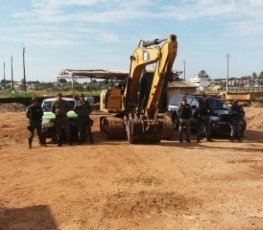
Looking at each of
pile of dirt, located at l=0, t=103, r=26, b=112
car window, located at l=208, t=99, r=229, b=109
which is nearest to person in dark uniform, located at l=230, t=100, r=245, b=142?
car window, located at l=208, t=99, r=229, b=109

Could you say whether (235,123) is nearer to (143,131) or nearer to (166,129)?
(166,129)

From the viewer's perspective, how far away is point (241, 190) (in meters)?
10.5

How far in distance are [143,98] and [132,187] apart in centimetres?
976

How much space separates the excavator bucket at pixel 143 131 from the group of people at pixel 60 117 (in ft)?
5.31

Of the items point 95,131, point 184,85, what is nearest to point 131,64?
point 95,131

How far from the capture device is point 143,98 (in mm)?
20375

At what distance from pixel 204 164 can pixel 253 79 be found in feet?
255

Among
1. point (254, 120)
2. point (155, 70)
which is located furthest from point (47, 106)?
point (254, 120)

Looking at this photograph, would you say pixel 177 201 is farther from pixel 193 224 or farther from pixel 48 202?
pixel 48 202

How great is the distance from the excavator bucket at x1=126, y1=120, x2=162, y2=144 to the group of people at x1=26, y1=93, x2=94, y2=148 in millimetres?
1619

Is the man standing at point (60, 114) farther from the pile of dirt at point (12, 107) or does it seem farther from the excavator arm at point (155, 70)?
the pile of dirt at point (12, 107)

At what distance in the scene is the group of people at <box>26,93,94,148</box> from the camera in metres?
18.2

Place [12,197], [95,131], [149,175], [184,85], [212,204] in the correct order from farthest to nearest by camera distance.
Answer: [184,85]
[95,131]
[149,175]
[12,197]
[212,204]

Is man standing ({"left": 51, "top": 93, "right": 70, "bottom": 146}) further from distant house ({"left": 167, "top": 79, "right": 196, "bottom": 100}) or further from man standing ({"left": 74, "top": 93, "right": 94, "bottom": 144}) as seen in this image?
distant house ({"left": 167, "top": 79, "right": 196, "bottom": 100})
